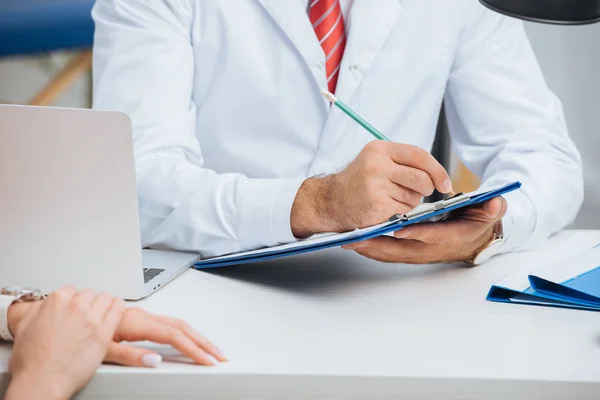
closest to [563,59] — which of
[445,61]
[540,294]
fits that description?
[445,61]

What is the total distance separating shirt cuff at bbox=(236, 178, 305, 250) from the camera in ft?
4.04

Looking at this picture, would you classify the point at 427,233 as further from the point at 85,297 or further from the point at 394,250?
the point at 85,297

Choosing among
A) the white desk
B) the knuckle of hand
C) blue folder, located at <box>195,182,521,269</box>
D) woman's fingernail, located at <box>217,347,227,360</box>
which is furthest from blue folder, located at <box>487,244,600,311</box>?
woman's fingernail, located at <box>217,347,227,360</box>

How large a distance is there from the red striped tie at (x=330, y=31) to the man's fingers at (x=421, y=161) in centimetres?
62

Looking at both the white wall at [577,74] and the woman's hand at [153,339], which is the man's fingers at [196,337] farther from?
the white wall at [577,74]

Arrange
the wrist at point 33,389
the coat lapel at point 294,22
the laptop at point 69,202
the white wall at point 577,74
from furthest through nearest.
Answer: the white wall at point 577,74
the coat lapel at point 294,22
the laptop at point 69,202
the wrist at point 33,389

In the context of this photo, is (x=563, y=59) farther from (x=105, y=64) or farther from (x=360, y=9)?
(x=105, y=64)

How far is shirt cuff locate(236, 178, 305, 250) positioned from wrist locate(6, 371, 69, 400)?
50 cm

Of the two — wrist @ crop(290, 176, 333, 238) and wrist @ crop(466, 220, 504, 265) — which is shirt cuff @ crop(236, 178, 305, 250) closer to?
wrist @ crop(290, 176, 333, 238)

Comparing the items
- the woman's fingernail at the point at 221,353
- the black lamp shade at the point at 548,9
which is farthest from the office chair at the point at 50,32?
the woman's fingernail at the point at 221,353

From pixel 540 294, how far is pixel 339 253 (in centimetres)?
39

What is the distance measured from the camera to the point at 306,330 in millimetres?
951

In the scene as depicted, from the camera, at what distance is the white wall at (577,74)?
2.45 metres

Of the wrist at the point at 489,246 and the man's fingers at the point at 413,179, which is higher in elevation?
the man's fingers at the point at 413,179
